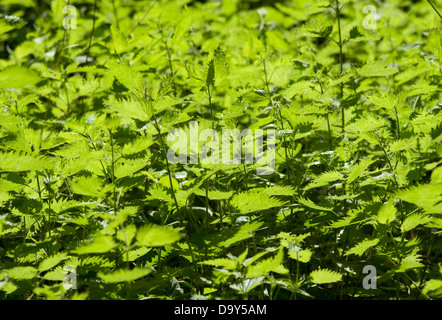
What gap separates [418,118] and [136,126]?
0.92 meters

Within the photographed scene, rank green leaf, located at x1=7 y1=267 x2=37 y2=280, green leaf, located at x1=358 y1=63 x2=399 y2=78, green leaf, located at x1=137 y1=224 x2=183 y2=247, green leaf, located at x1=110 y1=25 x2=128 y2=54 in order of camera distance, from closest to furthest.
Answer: green leaf, located at x1=137 y1=224 x2=183 y2=247 < green leaf, located at x1=7 y1=267 x2=37 y2=280 < green leaf, located at x1=358 y1=63 x2=399 y2=78 < green leaf, located at x1=110 y1=25 x2=128 y2=54

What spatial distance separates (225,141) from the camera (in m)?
1.27

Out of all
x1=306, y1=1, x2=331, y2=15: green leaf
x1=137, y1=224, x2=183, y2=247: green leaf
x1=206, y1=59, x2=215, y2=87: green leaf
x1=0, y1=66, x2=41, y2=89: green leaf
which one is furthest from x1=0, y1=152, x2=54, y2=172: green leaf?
x1=306, y1=1, x2=331, y2=15: green leaf

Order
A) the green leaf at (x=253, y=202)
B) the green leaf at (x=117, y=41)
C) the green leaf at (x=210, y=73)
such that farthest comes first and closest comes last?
the green leaf at (x=117, y=41) < the green leaf at (x=210, y=73) < the green leaf at (x=253, y=202)

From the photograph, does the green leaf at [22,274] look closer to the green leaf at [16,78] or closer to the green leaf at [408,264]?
the green leaf at [16,78]

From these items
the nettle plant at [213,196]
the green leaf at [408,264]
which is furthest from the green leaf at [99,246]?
the green leaf at [408,264]

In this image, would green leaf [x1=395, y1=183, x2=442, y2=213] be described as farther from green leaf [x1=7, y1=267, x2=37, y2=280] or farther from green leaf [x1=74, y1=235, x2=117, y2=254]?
green leaf [x1=7, y1=267, x2=37, y2=280]

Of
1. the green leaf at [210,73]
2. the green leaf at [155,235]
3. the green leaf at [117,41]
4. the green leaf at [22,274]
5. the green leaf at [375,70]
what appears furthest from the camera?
the green leaf at [117,41]

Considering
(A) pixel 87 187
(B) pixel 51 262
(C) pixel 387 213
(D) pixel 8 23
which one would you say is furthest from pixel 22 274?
(C) pixel 387 213

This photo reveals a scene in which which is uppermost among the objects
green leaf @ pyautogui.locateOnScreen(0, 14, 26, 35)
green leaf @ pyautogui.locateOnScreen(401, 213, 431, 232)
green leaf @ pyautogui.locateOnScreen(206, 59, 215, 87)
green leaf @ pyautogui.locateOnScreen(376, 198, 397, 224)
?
green leaf @ pyautogui.locateOnScreen(0, 14, 26, 35)

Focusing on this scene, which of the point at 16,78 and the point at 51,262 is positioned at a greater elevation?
the point at 16,78

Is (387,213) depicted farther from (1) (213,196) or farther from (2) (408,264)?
(1) (213,196)

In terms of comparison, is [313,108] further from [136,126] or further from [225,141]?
[136,126]
